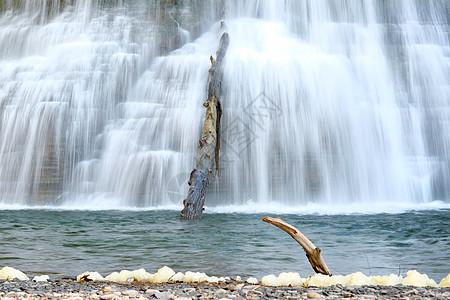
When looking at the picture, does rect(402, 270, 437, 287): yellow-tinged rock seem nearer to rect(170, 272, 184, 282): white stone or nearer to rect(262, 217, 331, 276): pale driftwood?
rect(262, 217, 331, 276): pale driftwood

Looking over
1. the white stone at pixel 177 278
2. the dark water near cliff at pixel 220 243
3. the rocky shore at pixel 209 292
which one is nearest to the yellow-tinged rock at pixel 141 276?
the white stone at pixel 177 278

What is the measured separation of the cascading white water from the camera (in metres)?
10.9

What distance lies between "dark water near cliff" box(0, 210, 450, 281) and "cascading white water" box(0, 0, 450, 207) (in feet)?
6.87

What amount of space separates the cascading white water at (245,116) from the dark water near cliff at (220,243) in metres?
2.09

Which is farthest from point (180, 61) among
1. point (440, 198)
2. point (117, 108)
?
point (440, 198)

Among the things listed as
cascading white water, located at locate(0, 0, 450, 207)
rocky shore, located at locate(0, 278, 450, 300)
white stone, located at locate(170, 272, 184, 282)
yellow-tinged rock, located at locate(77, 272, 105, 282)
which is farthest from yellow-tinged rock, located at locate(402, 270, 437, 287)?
cascading white water, located at locate(0, 0, 450, 207)

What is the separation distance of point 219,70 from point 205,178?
371cm

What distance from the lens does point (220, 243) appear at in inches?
229

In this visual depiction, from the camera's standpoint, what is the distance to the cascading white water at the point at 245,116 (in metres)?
10.9

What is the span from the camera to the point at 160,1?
1669cm

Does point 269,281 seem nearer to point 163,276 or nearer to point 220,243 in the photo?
point 163,276

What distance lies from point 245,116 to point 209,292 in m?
8.92

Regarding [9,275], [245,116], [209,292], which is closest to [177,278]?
[209,292]

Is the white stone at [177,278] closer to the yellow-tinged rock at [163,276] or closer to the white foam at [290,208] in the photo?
the yellow-tinged rock at [163,276]
